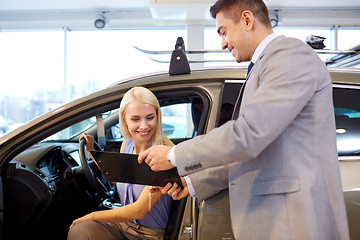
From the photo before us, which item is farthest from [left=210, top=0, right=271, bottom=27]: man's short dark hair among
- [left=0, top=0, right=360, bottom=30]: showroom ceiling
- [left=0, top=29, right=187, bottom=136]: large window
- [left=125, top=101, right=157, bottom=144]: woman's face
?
[left=0, top=29, right=187, bottom=136]: large window

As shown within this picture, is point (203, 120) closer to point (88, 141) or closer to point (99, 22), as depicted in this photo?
point (88, 141)

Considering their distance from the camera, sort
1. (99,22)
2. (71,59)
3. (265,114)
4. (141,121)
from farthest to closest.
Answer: (71,59) < (99,22) < (141,121) < (265,114)

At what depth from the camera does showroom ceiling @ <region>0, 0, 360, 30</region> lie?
6.57 metres

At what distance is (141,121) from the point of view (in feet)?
5.73

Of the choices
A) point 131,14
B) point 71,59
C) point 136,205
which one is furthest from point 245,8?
point 71,59

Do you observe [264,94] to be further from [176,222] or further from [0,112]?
[0,112]

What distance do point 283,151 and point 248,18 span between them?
0.50m

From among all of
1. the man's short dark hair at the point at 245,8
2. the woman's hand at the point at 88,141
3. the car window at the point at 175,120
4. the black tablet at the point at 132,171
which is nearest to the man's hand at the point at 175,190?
the black tablet at the point at 132,171

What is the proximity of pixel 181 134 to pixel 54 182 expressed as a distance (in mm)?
5438

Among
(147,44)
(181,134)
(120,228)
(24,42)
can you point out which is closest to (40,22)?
(24,42)

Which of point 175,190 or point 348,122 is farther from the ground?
point 348,122

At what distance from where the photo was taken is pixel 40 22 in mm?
7289

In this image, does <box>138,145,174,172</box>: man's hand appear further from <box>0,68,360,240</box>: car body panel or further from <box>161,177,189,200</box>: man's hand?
<box>0,68,360,240</box>: car body panel

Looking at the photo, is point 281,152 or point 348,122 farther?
point 348,122
